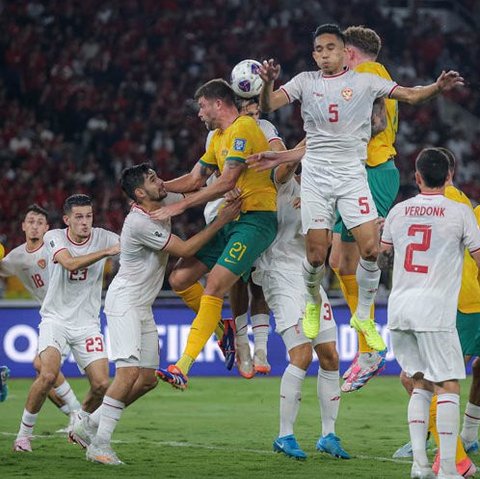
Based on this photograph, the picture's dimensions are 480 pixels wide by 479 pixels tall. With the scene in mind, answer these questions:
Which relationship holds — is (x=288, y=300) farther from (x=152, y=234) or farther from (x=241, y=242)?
(x=152, y=234)

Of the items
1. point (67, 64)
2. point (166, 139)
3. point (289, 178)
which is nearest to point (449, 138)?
point (166, 139)

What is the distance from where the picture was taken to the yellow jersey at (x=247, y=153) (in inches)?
383

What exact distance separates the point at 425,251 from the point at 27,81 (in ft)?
52.4

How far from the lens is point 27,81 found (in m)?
22.8

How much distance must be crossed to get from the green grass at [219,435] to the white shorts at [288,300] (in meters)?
1.08

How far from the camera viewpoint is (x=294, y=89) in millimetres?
9148

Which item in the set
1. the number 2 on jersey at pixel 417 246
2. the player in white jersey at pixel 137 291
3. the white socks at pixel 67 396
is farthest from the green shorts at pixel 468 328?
the white socks at pixel 67 396

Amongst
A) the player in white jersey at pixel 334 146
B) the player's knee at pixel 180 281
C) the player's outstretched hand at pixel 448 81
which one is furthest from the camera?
the player's knee at pixel 180 281

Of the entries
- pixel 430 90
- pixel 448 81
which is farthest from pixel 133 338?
pixel 448 81

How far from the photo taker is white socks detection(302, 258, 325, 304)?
9531 mm

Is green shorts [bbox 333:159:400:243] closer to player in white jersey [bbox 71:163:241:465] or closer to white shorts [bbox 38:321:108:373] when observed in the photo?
player in white jersey [bbox 71:163:241:465]

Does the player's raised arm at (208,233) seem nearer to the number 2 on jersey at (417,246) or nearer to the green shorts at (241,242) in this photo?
the green shorts at (241,242)

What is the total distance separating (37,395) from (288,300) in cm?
238

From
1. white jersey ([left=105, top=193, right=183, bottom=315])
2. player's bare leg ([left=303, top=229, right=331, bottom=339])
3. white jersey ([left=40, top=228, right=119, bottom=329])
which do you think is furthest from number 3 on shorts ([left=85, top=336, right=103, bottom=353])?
player's bare leg ([left=303, top=229, right=331, bottom=339])
